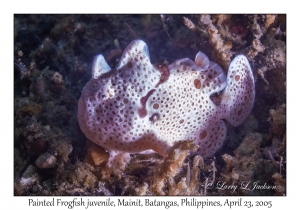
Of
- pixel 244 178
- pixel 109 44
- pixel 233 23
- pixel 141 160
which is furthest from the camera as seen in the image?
pixel 109 44

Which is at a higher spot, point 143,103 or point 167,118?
point 143,103

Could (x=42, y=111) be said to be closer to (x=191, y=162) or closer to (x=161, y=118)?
(x=161, y=118)

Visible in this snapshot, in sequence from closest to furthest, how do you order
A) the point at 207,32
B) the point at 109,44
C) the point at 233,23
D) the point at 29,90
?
the point at 207,32
the point at 233,23
the point at 29,90
the point at 109,44

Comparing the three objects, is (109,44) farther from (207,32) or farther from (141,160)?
(141,160)
